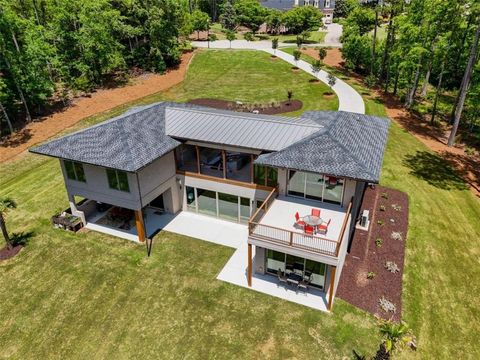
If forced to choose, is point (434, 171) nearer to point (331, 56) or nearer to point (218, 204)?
point (218, 204)

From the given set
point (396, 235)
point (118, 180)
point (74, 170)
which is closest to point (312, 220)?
point (396, 235)

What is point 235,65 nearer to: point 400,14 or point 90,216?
point 400,14

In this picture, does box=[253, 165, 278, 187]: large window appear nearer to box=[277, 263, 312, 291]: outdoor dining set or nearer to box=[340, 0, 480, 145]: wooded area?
box=[277, 263, 312, 291]: outdoor dining set

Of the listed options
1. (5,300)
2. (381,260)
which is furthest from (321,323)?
(5,300)

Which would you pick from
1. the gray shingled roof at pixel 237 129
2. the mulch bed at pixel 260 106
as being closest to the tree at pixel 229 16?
the mulch bed at pixel 260 106

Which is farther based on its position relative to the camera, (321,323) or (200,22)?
(200,22)

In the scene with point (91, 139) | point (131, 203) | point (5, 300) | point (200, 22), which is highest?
point (200, 22)

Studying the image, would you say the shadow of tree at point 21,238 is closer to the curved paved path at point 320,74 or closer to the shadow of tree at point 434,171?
the shadow of tree at point 434,171
